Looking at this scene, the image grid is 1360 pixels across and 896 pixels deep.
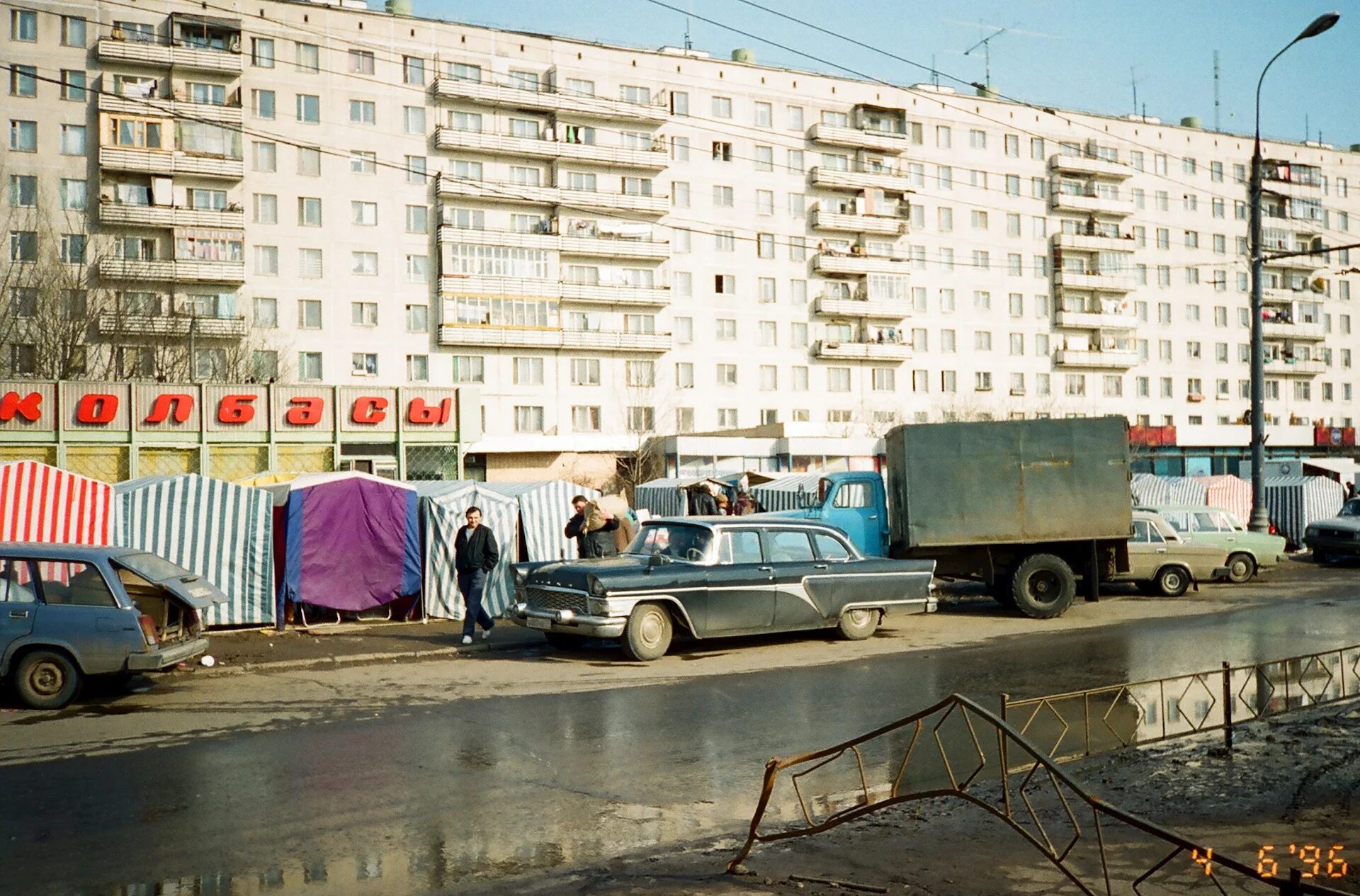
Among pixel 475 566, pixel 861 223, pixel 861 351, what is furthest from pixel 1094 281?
pixel 475 566

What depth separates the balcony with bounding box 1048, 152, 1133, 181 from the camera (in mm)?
74625

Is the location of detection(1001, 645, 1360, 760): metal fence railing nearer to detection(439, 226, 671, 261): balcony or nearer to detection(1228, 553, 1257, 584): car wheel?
detection(1228, 553, 1257, 584): car wheel

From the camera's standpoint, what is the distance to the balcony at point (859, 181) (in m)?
67.0

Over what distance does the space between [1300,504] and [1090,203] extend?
4742 cm

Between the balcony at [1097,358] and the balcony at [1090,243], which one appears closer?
the balcony at [1090,243]

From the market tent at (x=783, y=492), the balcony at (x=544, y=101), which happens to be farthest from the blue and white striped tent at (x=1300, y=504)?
the balcony at (x=544, y=101)

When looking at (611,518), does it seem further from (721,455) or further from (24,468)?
(721,455)

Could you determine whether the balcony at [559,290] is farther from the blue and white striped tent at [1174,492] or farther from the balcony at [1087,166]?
the blue and white striped tent at [1174,492]

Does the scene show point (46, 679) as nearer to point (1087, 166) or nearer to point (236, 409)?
point (236, 409)

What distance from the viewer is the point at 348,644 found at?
1596 cm

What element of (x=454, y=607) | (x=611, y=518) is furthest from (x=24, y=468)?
(x=611, y=518)

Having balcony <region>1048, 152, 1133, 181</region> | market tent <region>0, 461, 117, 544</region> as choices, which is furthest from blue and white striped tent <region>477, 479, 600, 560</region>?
balcony <region>1048, 152, 1133, 181</region>

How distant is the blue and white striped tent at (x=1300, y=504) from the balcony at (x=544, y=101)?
125 feet

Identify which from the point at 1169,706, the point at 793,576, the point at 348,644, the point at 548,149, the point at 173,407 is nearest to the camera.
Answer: the point at 1169,706
